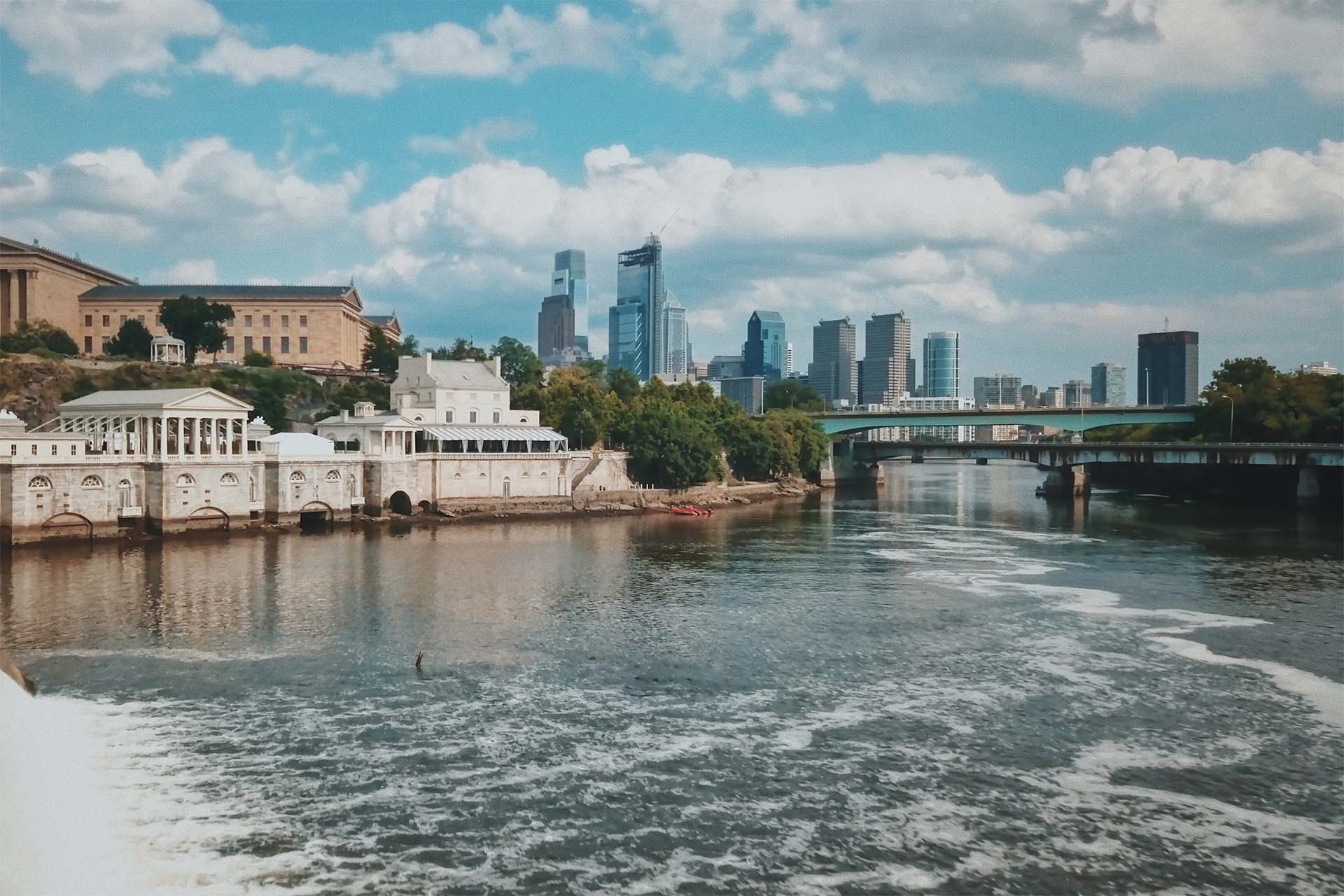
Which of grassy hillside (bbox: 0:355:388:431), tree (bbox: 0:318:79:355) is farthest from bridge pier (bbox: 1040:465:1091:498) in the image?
tree (bbox: 0:318:79:355)

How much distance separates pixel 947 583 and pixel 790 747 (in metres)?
30.7

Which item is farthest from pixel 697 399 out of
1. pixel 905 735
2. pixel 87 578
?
pixel 905 735

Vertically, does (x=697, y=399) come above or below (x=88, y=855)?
above

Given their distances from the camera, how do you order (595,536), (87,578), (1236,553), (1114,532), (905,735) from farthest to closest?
1. (1114,532)
2. (595,536)
3. (1236,553)
4. (87,578)
5. (905,735)

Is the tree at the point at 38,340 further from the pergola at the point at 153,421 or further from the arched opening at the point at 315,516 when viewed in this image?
the arched opening at the point at 315,516

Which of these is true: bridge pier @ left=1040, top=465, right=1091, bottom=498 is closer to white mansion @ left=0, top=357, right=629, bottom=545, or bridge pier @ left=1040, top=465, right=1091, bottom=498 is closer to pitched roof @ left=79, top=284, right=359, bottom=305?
→ white mansion @ left=0, top=357, right=629, bottom=545

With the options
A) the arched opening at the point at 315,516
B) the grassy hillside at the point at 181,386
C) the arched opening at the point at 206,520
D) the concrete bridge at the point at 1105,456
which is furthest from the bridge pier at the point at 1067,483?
the arched opening at the point at 206,520

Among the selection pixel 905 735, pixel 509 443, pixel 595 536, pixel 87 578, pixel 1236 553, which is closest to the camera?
pixel 905 735

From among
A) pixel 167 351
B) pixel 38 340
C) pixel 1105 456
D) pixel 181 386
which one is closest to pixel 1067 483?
pixel 1105 456

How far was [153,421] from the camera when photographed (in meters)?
79.5

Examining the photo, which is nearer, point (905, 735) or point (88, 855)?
point (88, 855)

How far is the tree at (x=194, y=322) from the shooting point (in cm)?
12075

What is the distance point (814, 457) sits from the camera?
141000 mm

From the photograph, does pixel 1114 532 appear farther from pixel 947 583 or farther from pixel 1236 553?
pixel 947 583
